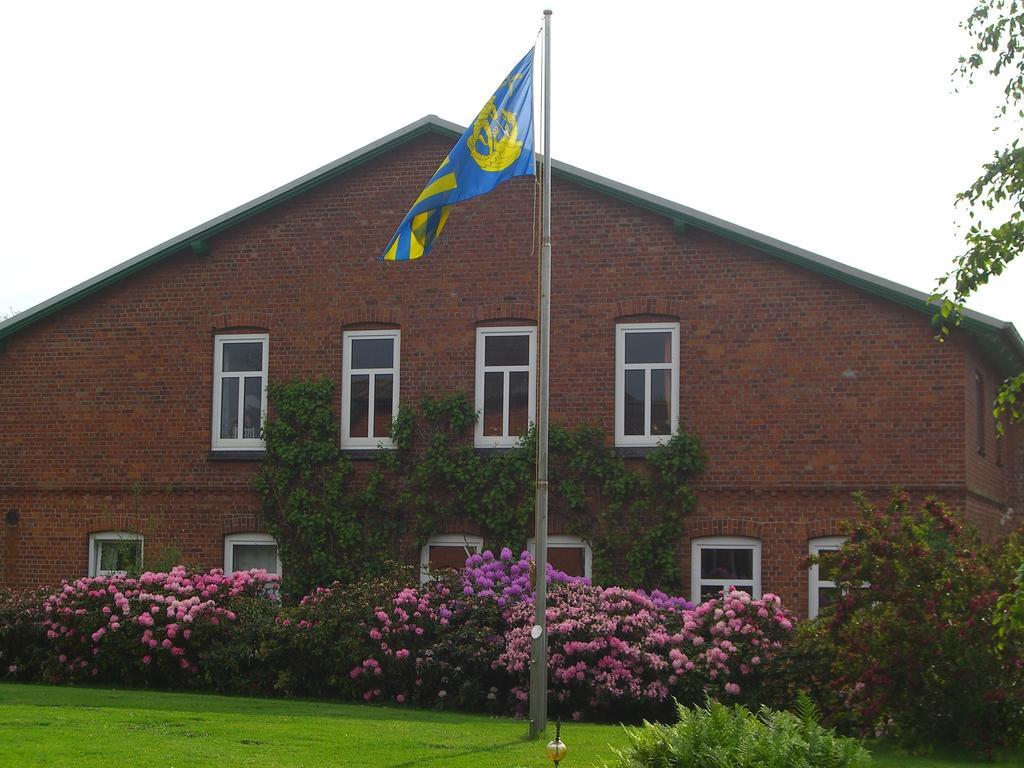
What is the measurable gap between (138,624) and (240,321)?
602 centimetres

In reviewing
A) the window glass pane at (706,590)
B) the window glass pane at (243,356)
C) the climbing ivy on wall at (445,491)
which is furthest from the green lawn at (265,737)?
the window glass pane at (243,356)

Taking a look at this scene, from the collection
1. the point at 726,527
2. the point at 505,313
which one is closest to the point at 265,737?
the point at 726,527

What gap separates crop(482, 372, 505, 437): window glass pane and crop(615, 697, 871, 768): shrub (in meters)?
12.2

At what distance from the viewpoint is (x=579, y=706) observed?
18.0 metres

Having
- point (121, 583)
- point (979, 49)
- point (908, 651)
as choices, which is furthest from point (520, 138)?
point (121, 583)

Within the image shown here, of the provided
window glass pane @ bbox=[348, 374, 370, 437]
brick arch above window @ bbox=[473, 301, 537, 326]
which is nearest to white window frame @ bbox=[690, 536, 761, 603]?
brick arch above window @ bbox=[473, 301, 537, 326]

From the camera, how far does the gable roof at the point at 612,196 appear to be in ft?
68.4

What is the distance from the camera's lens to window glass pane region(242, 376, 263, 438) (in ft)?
78.1

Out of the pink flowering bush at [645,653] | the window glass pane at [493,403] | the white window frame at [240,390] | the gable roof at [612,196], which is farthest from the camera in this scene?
the white window frame at [240,390]

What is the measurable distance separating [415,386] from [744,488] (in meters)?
5.50

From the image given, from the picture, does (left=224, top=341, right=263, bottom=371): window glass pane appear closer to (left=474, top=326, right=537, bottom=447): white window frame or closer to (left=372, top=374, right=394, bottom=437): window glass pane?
(left=372, top=374, right=394, bottom=437): window glass pane

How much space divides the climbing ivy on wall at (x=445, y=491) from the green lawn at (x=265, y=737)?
5171mm

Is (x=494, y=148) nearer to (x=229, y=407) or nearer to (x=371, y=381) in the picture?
(x=371, y=381)

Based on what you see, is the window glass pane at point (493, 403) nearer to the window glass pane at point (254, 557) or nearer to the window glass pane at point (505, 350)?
the window glass pane at point (505, 350)
